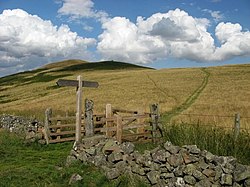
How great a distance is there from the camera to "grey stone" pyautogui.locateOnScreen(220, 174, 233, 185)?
26.8 feet

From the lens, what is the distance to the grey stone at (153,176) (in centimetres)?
937

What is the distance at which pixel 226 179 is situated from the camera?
8188mm

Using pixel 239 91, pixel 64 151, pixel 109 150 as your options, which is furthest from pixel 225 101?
pixel 109 150

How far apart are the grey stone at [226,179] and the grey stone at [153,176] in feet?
5.79

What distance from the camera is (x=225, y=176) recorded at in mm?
8234

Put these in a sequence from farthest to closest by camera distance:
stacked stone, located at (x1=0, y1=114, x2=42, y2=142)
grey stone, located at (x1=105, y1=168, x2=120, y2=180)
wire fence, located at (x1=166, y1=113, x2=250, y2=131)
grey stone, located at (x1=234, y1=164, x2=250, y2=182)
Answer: stacked stone, located at (x1=0, y1=114, x2=42, y2=142)
wire fence, located at (x1=166, y1=113, x2=250, y2=131)
grey stone, located at (x1=105, y1=168, x2=120, y2=180)
grey stone, located at (x1=234, y1=164, x2=250, y2=182)

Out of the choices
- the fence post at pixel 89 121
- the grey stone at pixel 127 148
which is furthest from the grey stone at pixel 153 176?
the fence post at pixel 89 121

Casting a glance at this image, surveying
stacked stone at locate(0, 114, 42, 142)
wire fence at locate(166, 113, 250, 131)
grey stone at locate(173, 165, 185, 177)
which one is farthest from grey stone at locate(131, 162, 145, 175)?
stacked stone at locate(0, 114, 42, 142)

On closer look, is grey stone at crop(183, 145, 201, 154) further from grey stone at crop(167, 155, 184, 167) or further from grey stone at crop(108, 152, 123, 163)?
grey stone at crop(108, 152, 123, 163)

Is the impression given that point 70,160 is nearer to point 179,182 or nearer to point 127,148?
point 127,148

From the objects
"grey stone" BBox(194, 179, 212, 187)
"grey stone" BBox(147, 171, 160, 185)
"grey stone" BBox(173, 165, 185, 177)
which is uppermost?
"grey stone" BBox(173, 165, 185, 177)

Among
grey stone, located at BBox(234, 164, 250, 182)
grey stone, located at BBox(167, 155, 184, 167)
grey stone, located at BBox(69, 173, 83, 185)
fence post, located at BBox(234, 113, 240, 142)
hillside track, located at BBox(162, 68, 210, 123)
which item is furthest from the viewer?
hillside track, located at BBox(162, 68, 210, 123)

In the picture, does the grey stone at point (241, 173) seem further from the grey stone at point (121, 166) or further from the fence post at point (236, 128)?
the grey stone at point (121, 166)

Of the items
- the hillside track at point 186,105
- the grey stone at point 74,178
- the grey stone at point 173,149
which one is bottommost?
the hillside track at point 186,105
